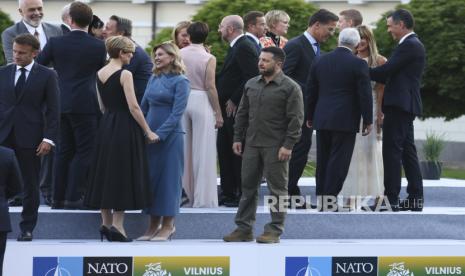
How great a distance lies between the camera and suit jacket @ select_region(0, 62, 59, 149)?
11.4 meters

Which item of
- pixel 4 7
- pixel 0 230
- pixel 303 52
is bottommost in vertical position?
pixel 4 7

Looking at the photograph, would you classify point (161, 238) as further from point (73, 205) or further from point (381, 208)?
point (381, 208)

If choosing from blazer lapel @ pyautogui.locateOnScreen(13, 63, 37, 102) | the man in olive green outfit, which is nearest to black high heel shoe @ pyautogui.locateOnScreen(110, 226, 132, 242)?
the man in olive green outfit

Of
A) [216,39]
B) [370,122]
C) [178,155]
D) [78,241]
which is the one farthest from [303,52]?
[216,39]

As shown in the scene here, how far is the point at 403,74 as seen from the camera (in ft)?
41.8

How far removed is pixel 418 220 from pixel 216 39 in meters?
12.3

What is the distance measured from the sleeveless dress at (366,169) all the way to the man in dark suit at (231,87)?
1018mm

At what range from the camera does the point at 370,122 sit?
12.5m

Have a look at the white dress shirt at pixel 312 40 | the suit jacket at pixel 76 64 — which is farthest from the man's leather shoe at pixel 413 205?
the suit jacket at pixel 76 64

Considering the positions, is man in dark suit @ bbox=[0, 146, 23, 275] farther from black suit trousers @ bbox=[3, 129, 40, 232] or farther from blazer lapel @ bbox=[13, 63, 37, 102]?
blazer lapel @ bbox=[13, 63, 37, 102]

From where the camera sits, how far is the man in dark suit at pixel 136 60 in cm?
1244

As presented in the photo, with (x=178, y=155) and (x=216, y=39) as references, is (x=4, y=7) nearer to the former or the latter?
(x=216, y=39)

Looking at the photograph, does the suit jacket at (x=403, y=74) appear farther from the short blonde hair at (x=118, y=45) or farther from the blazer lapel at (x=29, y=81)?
the blazer lapel at (x=29, y=81)

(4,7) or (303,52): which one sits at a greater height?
(303,52)
